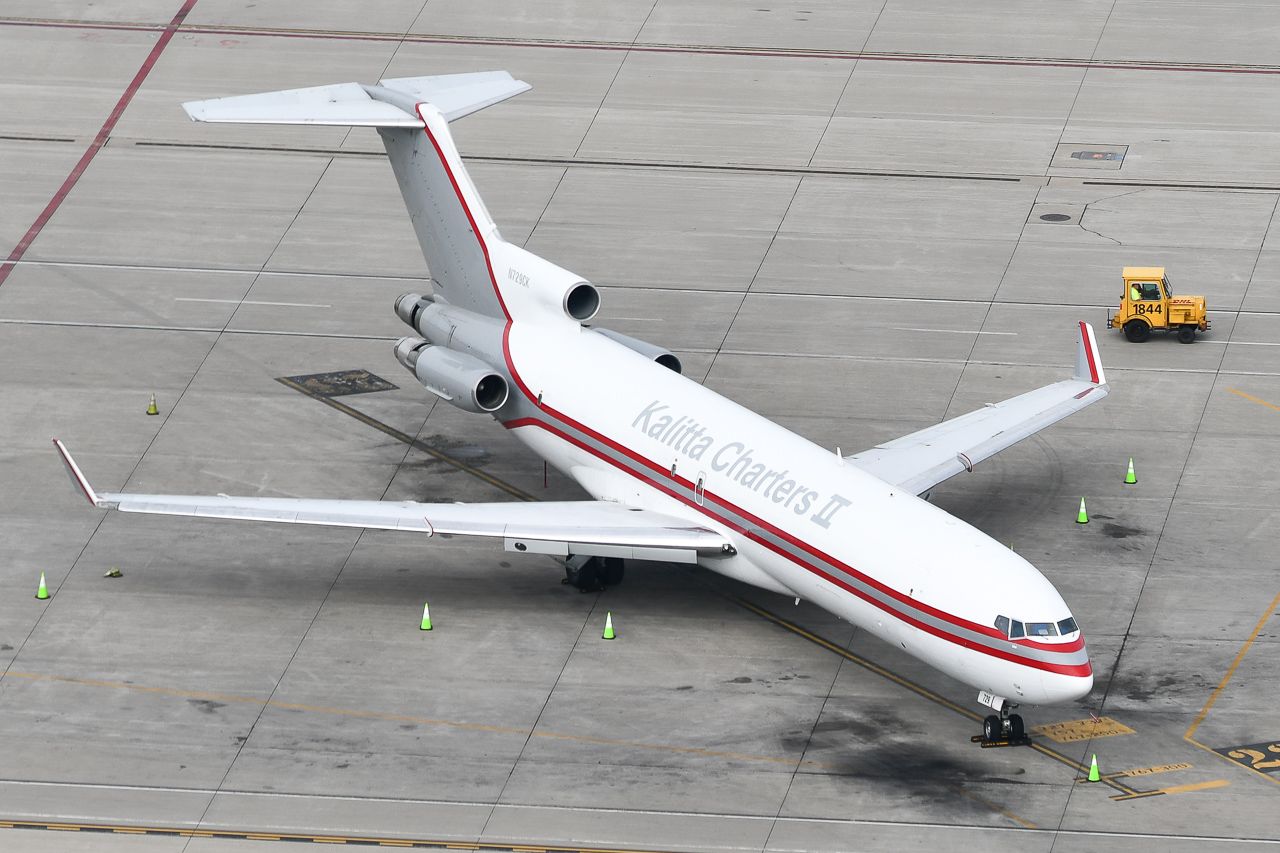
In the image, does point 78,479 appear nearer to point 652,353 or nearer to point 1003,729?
point 652,353

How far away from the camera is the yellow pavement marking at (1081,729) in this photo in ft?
108

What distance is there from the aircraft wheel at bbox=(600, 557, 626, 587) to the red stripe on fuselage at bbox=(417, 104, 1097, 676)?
5.71 ft

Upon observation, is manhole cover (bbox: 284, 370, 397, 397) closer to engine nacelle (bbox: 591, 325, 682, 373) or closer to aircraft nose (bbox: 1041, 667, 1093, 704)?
engine nacelle (bbox: 591, 325, 682, 373)

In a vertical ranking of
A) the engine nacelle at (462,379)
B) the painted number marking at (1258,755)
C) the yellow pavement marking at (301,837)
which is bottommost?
the yellow pavement marking at (301,837)

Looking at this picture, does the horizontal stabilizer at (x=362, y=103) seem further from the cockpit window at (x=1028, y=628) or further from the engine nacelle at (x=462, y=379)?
the cockpit window at (x=1028, y=628)

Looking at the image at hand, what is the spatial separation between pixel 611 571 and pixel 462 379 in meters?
5.06

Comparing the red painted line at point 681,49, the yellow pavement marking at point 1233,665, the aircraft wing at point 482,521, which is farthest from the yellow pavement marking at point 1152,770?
the red painted line at point 681,49

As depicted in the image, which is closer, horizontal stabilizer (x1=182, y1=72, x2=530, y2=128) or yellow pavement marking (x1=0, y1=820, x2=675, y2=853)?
yellow pavement marking (x1=0, y1=820, x2=675, y2=853)

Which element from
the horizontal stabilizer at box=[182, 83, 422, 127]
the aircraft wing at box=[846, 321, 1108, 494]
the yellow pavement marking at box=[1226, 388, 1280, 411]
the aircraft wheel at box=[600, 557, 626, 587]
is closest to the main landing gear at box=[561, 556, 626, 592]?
the aircraft wheel at box=[600, 557, 626, 587]

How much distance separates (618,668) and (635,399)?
558 cm

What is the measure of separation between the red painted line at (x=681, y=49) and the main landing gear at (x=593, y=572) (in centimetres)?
3056

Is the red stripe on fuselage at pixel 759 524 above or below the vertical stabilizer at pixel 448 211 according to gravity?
below

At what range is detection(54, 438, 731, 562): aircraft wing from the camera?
3603 centimetres

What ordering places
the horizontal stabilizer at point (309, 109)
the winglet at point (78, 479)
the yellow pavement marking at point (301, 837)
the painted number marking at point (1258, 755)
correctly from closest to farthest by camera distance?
the yellow pavement marking at point (301, 837) → the painted number marking at point (1258, 755) → the winglet at point (78, 479) → the horizontal stabilizer at point (309, 109)
